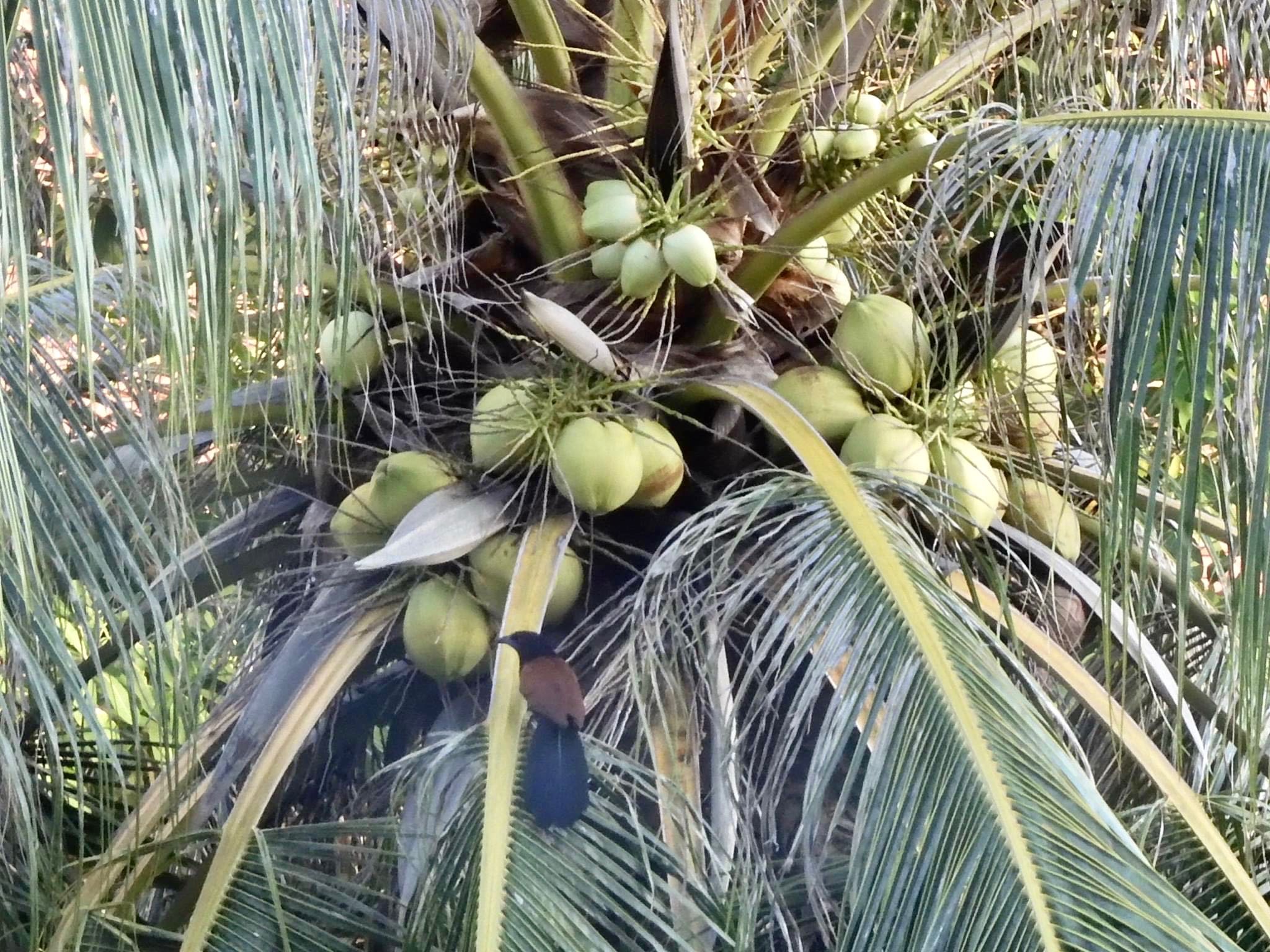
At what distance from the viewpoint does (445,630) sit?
5.14 feet

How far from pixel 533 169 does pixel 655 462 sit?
1.38 ft

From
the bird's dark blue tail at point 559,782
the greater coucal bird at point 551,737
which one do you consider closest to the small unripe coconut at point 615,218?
the greater coucal bird at point 551,737

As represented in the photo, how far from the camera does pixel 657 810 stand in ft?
4.79

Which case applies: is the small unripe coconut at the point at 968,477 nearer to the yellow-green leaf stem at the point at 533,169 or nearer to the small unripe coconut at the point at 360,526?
the yellow-green leaf stem at the point at 533,169

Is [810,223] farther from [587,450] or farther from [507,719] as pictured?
[507,719]

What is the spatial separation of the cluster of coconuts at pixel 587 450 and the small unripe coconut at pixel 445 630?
0.17 m

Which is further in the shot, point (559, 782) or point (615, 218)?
point (615, 218)

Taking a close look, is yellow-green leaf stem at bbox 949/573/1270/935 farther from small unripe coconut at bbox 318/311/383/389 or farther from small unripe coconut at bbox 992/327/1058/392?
small unripe coconut at bbox 318/311/383/389

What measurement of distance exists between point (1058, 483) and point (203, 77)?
125cm

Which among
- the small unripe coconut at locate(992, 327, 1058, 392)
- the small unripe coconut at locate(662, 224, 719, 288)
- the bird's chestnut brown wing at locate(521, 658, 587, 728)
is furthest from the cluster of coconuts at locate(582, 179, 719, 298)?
the bird's chestnut brown wing at locate(521, 658, 587, 728)

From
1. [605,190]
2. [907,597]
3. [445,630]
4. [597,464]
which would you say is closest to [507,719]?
[445,630]

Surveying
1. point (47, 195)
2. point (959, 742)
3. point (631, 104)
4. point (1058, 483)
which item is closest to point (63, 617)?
point (47, 195)

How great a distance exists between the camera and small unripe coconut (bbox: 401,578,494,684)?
5.14 feet

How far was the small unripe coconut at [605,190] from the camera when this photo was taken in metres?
A: 1.60
